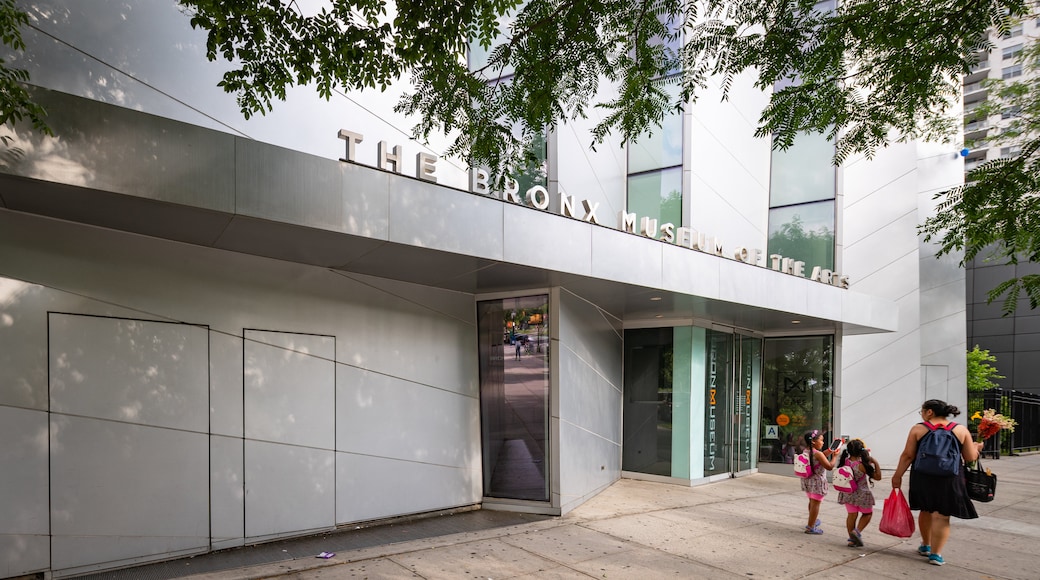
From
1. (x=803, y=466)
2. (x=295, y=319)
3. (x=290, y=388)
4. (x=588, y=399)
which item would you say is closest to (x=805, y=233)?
(x=588, y=399)

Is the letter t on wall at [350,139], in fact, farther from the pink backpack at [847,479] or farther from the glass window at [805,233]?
the glass window at [805,233]

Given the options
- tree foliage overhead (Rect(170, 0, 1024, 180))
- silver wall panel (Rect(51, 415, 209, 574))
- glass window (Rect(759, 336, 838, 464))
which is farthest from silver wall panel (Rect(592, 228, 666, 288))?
glass window (Rect(759, 336, 838, 464))

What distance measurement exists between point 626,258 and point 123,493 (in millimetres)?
6261

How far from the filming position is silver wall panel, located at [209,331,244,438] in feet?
22.2

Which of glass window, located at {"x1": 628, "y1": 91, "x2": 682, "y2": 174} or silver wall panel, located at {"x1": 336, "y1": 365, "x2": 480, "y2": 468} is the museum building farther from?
glass window, located at {"x1": 628, "y1": 91, "x2": 682, "y2": 174}

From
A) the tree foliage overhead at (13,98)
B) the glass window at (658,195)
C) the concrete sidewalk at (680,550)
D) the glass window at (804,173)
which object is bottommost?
the concrete sidewalk at (680,550)

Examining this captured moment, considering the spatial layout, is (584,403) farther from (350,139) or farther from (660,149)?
(660,149)

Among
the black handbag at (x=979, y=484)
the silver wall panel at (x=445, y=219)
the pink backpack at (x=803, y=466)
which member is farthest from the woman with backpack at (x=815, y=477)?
the silver wall panel at (x=445, y=219)

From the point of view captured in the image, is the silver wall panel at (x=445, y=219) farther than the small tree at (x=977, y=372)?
No

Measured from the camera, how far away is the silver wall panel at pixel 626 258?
830 centimetres

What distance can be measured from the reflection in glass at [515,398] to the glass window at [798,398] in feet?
25.3

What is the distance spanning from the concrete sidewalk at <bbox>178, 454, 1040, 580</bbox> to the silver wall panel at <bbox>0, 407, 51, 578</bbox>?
1.45 meters

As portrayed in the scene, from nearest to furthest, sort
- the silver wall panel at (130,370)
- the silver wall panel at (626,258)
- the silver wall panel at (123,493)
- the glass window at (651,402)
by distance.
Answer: the silver wall panel at (123,493) → the silver wall panel at (130,370) → the silver wall panel at (626,258) → the glass window at (651,402)

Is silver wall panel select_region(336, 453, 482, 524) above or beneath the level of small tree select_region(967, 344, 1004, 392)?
above
